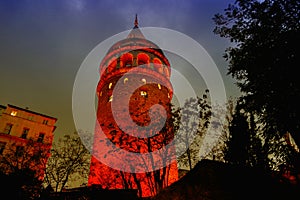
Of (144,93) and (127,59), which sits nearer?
(144,93)

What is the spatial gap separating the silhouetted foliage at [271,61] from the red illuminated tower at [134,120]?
7.24 m

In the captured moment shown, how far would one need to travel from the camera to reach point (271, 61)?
1096cm

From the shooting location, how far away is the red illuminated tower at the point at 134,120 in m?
17.4

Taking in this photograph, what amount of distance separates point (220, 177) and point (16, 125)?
102 feet

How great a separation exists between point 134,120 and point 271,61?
46.8 ft

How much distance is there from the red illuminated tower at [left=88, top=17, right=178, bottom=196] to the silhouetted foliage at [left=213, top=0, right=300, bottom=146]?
7242mm

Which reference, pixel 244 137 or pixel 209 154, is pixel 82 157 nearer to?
pixel 209 154

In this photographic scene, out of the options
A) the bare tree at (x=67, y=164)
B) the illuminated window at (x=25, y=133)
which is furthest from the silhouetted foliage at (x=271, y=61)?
the illuminated window at (x=25, y=133)

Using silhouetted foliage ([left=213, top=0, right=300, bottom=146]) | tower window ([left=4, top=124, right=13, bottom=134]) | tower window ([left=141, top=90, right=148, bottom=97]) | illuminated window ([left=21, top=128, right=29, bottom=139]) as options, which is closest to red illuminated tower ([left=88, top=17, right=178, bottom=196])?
tower window ([left=141, top=90, right=148, bottom=97])

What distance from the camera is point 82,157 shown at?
20.7 m

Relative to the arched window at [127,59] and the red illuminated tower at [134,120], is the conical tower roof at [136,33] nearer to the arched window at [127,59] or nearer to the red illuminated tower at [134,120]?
the red illuminated tower at [134,120]

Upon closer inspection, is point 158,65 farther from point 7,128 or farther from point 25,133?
point 7,128

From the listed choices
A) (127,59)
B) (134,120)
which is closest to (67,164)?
(134,120)

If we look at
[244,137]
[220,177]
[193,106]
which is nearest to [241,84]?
[193,106]
